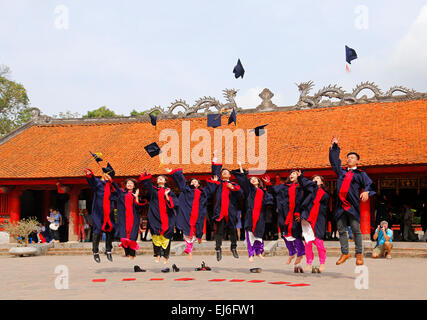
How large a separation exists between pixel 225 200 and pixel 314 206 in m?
1.88

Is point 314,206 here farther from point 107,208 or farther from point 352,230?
point 107,208

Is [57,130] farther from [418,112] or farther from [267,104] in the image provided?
[418,112]

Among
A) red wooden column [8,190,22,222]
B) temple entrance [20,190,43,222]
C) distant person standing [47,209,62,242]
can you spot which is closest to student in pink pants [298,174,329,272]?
distant person standing [47,209,62,242]

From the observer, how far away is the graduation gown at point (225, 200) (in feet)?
34.4

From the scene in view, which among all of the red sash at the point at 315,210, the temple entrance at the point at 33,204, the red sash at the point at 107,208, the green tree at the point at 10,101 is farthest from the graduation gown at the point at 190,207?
the green tree at the point at 10,101

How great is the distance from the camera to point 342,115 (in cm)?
2169

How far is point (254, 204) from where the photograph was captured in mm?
10320

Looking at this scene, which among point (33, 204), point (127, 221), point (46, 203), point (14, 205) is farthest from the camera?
point (33, 204)

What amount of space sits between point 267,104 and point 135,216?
46.9ft

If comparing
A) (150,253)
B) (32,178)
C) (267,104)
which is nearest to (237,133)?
→ (267,104)

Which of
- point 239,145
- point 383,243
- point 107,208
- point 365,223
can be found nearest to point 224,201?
point 107,208

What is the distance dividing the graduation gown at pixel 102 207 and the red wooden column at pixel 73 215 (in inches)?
443

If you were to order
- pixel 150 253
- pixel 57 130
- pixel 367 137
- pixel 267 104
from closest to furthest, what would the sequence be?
pixel 150 253 < pixel 367 137 < pixel 267 104 < pixel 57 130

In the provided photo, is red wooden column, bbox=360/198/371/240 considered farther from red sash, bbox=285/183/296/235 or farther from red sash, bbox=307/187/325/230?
red sash, bbox=307/187/325/230
